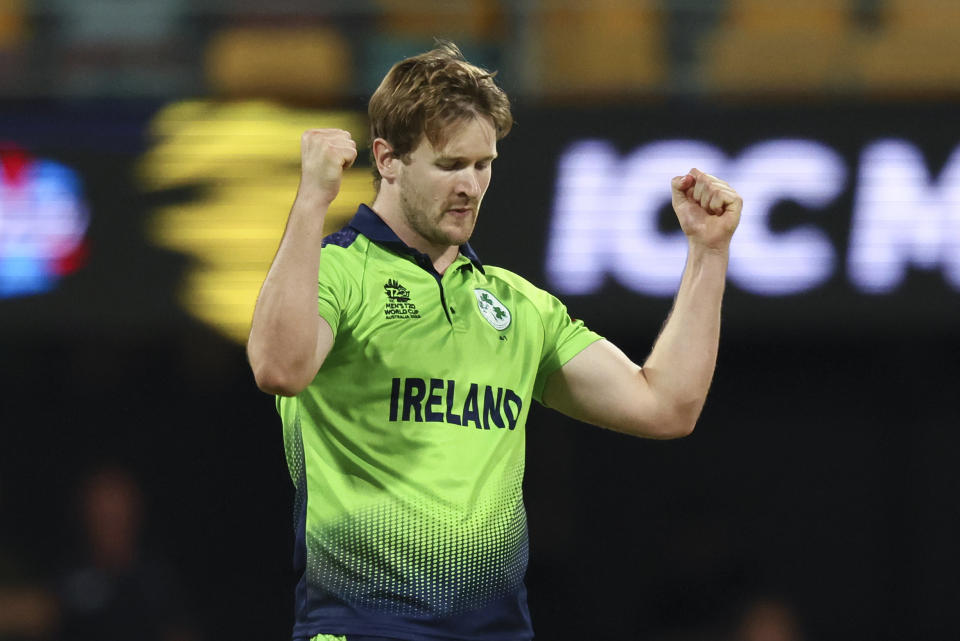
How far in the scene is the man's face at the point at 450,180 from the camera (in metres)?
3.03

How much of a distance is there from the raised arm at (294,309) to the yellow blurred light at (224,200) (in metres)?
3.60

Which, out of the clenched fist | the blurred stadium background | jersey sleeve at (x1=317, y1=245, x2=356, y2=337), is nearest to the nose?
jersey sleeve at (x1=317, y1=245, x2=356, y2=337)

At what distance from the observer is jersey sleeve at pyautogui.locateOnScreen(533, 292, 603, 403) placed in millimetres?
3283

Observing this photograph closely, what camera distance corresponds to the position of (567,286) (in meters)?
6.53

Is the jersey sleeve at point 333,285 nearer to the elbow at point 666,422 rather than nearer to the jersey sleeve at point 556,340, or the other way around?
the jersey sleeve at point 556,340

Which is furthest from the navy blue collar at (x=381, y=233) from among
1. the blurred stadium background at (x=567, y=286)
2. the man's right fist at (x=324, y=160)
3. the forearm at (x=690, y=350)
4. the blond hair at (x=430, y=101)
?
the blurred stadium background at (x=567, y=286)

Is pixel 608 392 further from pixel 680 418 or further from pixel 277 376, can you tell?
pixel 277 376

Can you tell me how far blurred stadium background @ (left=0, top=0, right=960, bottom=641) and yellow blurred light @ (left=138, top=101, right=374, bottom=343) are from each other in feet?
0.04

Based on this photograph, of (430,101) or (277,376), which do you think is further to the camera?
(430,101)

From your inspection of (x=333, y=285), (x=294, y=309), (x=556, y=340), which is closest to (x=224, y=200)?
(x=556, y=340)

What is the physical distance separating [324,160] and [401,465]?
600 mm

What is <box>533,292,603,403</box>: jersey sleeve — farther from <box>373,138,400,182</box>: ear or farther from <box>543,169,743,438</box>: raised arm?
<box>373,138,400,182</box>: ear

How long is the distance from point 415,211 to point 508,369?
1.21 ft

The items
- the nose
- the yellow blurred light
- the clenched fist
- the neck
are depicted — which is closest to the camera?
the nose
